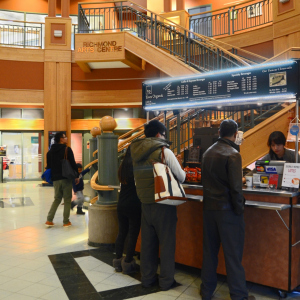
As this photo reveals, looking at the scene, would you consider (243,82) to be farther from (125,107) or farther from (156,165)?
(125,107)

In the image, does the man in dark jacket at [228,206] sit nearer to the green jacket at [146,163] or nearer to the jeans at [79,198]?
the green jacket at [146,163]

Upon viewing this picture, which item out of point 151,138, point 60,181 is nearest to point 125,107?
point 60,181

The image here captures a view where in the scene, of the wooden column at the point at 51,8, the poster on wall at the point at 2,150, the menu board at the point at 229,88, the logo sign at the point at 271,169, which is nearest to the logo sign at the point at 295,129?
the menu board at the point at 229,88

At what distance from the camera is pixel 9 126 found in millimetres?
14352

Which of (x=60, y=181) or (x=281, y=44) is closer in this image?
(x=60, y=181)

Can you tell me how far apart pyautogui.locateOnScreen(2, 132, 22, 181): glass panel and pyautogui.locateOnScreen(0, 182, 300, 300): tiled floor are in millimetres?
8894

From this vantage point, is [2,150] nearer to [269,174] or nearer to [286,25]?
[286,25]

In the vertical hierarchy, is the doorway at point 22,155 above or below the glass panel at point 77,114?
below

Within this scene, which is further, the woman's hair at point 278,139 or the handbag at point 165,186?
the woman's hair at point 278,139

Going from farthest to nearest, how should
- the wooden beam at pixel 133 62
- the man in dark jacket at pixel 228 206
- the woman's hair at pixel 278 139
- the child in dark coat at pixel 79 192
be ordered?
the wooden beam at pixel 133 62 → the child in dark coat at pixel 79 192 → the woman's hair at pixel 278 139 → the man in dark jacket at pixel 228 206

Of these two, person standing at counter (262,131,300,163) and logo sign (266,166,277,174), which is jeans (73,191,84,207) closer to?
person standing at counter (262,131,300,163)

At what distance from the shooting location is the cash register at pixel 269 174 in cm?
348

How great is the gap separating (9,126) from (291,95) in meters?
13.2

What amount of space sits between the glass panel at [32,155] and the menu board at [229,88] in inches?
433
